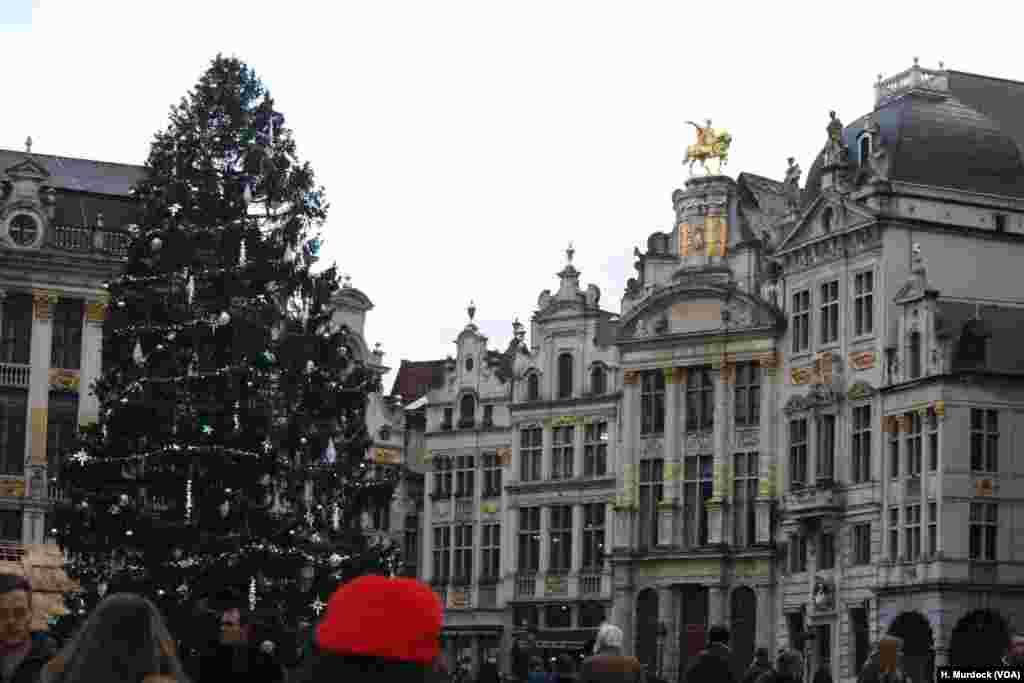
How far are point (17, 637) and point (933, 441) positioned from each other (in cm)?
4820

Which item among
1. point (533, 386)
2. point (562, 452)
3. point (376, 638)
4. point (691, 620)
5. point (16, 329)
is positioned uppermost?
point (16, 329)

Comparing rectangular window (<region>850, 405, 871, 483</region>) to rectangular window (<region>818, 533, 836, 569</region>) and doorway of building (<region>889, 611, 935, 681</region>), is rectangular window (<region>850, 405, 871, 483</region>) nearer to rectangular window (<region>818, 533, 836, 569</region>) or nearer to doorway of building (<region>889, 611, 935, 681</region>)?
rectangular window (<region>818, 533, 836, 569</region>)

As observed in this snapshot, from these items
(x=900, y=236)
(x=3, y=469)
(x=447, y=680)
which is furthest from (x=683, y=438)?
(x=447, y=680)

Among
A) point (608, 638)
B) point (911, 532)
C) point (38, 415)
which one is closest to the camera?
point (608, 638)

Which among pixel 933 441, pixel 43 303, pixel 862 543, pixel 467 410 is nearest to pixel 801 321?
pixel 862 543

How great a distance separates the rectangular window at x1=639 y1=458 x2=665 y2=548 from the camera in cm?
6425

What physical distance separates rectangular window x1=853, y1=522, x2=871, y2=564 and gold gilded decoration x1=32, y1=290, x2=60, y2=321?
20.3 m

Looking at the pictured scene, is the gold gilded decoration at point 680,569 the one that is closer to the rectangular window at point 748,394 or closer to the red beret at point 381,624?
the rectangular window at point 748,394

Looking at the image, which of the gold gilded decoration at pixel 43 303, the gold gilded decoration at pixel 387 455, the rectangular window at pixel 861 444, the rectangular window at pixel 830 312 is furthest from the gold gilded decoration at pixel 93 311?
the rectangular window at pixel 861 444

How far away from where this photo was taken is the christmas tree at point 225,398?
35.5 meters

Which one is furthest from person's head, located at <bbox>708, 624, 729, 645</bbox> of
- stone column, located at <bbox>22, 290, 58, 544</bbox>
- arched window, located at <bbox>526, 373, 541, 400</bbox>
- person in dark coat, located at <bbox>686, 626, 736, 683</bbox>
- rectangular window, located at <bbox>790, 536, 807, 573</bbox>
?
arched window, located at <bbox>526, 373, 541, 400</bbox>

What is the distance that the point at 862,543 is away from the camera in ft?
188

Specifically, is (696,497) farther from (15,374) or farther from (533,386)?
(15,374)

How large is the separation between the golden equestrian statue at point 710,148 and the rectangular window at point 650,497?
7815mm
